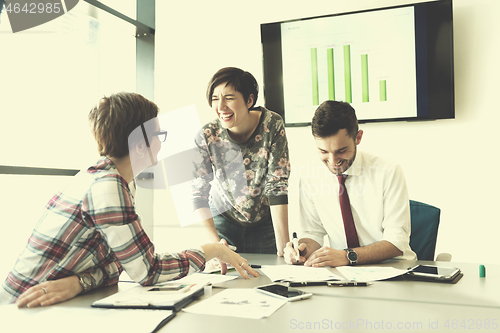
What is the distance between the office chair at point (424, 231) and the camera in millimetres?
1794

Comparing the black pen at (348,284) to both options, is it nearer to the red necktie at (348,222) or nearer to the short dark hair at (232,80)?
the red necktie at (348,222)

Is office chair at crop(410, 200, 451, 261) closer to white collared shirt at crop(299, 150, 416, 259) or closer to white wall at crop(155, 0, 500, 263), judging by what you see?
white collared shirt at crop(299, 150, 416, 259)

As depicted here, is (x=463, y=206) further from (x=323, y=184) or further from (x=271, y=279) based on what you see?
(x=271, y=279)

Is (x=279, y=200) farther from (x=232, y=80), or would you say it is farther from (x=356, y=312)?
(x=356, y=312)

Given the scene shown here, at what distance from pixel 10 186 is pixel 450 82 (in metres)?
2.58

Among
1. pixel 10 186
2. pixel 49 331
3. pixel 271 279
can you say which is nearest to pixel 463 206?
pixel 271 279

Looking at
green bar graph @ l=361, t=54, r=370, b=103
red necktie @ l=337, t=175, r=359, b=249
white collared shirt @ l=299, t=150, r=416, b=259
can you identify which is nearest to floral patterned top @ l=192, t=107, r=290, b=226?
white collared shirt @ l=299, t=150, r=416, b=259

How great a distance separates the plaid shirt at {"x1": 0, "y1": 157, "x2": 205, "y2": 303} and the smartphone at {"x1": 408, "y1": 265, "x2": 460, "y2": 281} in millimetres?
795

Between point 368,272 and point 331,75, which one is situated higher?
point 331,75

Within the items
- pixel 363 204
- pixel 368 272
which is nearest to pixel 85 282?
pixel 368 272

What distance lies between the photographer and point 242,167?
1917 millimetres

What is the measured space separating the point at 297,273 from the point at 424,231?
2.70 feet

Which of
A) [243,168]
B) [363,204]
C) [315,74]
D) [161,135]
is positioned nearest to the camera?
[161,135]

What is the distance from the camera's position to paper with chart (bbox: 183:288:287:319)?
0.89m
